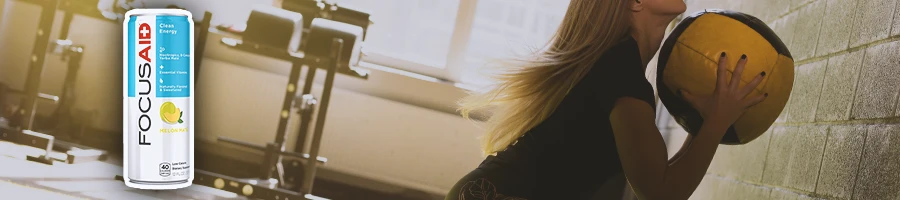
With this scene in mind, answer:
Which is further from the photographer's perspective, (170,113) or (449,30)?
(449,30)

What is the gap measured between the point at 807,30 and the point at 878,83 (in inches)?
19.4

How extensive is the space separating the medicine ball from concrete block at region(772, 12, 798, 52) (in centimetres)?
66

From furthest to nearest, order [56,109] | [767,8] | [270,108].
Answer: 1. [270,108]
2. [56,109]
3. [767,8]

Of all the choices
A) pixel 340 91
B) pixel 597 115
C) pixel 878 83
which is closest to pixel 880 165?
pixel 878 83

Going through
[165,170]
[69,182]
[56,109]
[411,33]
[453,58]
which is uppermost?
[411,33]

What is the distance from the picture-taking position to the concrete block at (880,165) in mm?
1310

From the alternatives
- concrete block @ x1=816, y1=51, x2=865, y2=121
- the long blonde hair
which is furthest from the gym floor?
concrete block @ x1=816, y1=51, x2=865, y2=121

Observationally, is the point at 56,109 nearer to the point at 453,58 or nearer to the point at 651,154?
the point at 453,58

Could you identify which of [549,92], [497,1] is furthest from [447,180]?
[549,92]

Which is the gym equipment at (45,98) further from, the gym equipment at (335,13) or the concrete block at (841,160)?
the concrete block at (841,160)

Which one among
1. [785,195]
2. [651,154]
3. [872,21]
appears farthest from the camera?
[785,195]

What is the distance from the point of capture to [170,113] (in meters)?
1.89

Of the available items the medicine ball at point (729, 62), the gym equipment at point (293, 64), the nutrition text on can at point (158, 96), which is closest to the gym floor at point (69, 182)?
the gym equipment at point (293, 64)

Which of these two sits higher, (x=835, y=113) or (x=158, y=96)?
(x=835, y=113)
